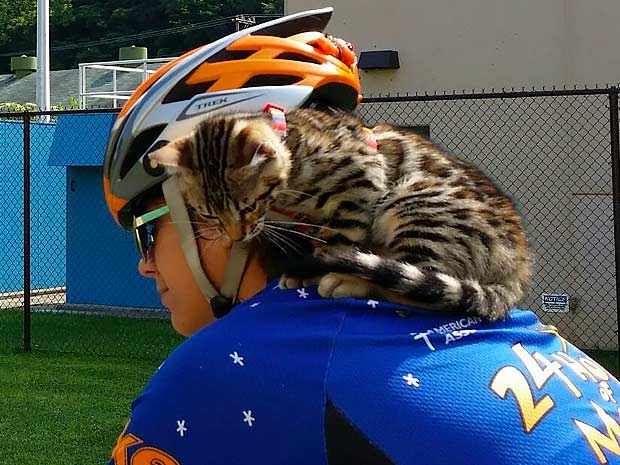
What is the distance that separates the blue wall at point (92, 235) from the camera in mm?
15086

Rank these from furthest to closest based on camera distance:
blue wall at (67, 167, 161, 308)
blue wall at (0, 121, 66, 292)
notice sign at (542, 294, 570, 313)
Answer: blue wall at (0, 121, 66, 292), blue wall at (67, 167, 161, 308), notice sign at (542, 294, 570, 313)

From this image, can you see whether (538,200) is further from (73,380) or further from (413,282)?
(413,282)

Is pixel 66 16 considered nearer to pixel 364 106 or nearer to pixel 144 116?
pixel 364 106

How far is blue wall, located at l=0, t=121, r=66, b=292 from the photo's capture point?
1653cm

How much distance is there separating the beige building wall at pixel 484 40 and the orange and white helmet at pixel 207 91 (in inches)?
386

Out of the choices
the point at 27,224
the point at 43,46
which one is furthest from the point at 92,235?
the point at 43,46

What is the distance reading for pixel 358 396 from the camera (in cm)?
137

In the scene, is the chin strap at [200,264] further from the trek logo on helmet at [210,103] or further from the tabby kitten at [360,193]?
the trek logo on helmet at [210,103]

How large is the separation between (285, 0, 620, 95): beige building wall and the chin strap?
10.1m

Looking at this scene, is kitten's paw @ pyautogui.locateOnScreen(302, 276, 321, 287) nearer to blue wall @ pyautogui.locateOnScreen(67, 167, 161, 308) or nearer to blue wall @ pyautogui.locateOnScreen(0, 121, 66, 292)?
blue wall @ pyautogui.locateOnScreen(67, 167, 161, 308)

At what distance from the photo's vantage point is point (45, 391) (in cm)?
905

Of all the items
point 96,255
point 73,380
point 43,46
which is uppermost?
point 43,46

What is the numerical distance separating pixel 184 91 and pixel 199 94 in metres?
0.03

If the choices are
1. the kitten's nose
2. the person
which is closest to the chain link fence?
the kitten's nose
